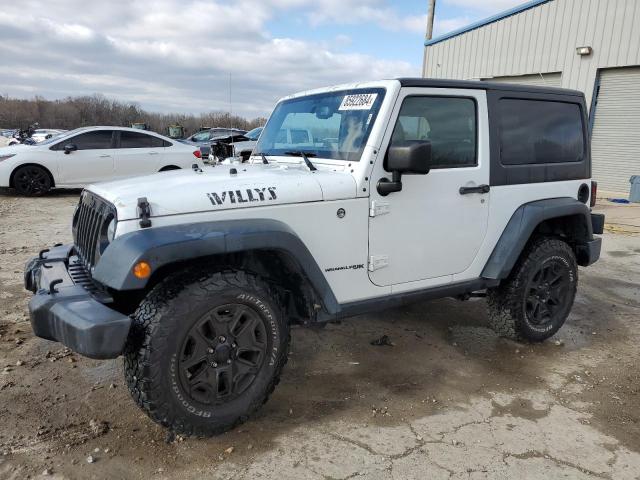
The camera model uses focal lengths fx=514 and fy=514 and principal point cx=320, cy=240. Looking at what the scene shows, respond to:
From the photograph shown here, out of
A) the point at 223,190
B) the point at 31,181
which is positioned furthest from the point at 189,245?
the point at 31,181

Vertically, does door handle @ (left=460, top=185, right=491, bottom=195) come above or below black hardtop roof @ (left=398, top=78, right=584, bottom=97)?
below

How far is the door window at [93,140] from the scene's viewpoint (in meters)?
10.9

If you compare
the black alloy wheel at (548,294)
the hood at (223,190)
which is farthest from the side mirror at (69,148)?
the black alloy wheel at (548,294)

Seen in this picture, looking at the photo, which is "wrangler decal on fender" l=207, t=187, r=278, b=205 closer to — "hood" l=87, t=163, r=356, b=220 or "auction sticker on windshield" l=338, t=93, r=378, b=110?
"hood" l=87, t=163, r=356, b=220

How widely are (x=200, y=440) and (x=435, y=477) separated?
1.24m

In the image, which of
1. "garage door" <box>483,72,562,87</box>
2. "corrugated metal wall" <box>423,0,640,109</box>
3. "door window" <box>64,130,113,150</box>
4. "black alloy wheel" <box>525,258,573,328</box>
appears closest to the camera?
"black alloy wheel" <box>525,258,573,328</box>

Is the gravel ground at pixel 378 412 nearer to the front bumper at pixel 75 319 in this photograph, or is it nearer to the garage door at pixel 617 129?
the front bumper at pixel 75 319

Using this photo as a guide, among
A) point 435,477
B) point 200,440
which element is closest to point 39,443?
point 200,440

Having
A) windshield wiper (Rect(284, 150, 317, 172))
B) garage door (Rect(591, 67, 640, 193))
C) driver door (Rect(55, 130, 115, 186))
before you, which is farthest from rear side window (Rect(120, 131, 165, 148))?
garage door (Rect(591, 67, 640, 193))

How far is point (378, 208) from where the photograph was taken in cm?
313

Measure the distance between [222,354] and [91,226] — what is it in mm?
1112

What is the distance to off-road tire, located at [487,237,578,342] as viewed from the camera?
13.1ft

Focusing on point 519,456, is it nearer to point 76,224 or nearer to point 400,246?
point 400,246

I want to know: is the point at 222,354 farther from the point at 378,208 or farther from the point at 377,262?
the point at 378,208
